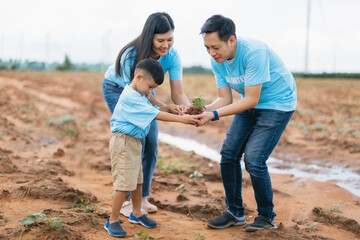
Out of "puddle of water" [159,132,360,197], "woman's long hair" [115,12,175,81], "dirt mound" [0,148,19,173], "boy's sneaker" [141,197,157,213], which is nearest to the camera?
"woman's long hair" [115,12,175,81]

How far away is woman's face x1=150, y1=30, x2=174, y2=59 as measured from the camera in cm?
329

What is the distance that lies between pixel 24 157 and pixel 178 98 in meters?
3.26

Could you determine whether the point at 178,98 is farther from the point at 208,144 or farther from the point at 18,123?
the point at 18,123

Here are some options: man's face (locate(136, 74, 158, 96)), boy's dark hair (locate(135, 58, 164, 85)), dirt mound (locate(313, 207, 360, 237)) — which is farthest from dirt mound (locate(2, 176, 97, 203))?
dirt mound (locate(313, 207, 360, 237))

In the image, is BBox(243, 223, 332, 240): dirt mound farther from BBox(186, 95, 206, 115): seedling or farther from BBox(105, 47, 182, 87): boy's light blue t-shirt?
BBox(105, 47, 182, 87): boy's light blue t-shirt

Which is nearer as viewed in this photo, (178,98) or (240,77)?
(240,77)

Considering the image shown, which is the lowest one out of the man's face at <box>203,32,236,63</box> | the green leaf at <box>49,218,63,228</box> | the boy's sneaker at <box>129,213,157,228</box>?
the boy's sneaker at <box>129,213,157,228</box>

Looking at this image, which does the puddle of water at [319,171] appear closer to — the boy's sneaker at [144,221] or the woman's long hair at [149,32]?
the boy's sneaker at [144,221]

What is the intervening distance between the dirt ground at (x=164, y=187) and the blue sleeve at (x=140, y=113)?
Answer: 0.99 meters

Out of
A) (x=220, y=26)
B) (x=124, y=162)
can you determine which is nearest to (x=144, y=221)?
(x=124, y=162)

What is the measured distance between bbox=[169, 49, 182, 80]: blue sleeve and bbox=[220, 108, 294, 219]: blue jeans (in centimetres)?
73

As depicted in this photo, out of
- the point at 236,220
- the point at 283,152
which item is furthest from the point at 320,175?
the point at 236,220

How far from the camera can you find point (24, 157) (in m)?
5.79

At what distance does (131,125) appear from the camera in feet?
10.3
